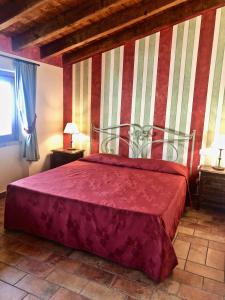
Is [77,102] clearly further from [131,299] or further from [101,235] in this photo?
[131,299]

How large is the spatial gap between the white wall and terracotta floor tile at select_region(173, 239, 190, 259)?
107 inches

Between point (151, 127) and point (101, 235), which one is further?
point (151, 127)

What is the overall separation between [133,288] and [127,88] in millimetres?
3051

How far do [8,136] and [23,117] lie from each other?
381 millimetres

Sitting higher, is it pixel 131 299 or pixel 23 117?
pixel 23 117

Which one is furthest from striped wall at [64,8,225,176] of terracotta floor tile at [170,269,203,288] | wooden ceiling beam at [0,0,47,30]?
terracotta floor tile at [170,269,203,288]

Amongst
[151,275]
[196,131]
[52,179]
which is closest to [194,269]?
[151,275]

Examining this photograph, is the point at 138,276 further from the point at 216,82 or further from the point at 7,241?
the point at 216,82

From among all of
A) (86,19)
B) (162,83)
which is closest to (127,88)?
(162,83)

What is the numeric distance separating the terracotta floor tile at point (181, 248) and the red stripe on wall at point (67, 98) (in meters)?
2.91

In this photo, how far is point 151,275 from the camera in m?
2.03

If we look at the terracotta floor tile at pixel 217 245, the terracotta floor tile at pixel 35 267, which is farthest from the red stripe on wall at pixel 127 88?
the terracotta floor tile at pixel 35 267

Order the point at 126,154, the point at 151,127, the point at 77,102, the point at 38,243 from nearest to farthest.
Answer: the point at 38,243, the point at 151,127, the point at 126,154, the point at 77,102

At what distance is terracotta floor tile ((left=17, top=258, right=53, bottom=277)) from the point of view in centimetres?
210
